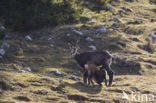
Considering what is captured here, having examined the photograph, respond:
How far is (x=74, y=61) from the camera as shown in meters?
16.3

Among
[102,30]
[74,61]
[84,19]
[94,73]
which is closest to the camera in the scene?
[94,73]

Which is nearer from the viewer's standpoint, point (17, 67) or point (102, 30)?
point (17, 67)

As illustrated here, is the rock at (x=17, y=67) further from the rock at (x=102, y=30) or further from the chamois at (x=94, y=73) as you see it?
the rock at (x=102, y=30)

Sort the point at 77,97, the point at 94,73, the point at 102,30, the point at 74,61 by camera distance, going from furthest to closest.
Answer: the point at 102,30 < the point at 74,61 < the point at 94,73 < the point at 77,97

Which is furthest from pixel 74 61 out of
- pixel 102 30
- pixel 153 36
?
pixel 153 36

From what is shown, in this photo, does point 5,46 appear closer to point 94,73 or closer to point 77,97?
point 94,73

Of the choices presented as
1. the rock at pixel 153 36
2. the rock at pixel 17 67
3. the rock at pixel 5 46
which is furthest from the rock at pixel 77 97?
the rock at pixel 153 36

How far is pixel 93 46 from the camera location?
60.2ft

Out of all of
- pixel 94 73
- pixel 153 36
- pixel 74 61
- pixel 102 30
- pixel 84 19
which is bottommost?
pixel 74 61

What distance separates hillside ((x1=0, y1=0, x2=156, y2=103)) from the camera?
11.0 metres

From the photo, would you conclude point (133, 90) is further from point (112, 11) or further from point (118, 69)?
point (112, 11)

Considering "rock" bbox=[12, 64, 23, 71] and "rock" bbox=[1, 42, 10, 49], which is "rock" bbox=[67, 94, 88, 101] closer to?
"rock" bbox=[12, 64, 23, 71]

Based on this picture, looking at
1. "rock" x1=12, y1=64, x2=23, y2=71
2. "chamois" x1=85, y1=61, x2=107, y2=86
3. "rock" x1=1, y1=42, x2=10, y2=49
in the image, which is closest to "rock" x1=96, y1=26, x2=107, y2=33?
"rock" x1=1, y1=42, x2=10, y2=49

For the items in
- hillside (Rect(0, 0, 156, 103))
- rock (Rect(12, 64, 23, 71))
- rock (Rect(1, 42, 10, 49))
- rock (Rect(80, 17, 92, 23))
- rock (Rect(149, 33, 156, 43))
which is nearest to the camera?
hillside (Rect(0, 0, 156, 103))
